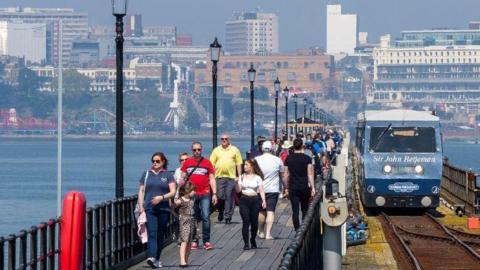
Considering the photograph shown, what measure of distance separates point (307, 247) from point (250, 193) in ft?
30.3

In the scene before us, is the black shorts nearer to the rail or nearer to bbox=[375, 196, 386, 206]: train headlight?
the rail

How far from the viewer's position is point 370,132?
45156 millimetres

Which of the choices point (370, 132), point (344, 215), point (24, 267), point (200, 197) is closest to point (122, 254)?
point (200, 197)

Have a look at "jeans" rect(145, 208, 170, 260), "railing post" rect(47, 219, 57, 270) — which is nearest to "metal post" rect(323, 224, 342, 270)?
"railing post" rect(47, 219, 57, 270)

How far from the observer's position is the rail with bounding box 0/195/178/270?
19.6 meters

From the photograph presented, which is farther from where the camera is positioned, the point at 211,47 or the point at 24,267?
the point at 211,47

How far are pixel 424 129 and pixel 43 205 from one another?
2474 inches

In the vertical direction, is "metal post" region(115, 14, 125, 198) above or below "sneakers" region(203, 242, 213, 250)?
above

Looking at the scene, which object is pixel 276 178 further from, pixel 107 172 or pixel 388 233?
pixel 107 172

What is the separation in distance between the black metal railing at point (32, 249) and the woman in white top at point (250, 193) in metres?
6.37

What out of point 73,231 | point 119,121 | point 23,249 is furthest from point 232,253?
point 73,231

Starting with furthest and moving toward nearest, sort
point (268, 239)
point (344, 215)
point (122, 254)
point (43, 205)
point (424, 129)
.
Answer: point (43, 205) → point (424, 129) → point (268, 239) → point (122, 254) → point (344, 215)

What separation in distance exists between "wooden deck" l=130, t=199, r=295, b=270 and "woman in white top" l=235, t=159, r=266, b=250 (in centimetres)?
56

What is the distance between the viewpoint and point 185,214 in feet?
84.9
